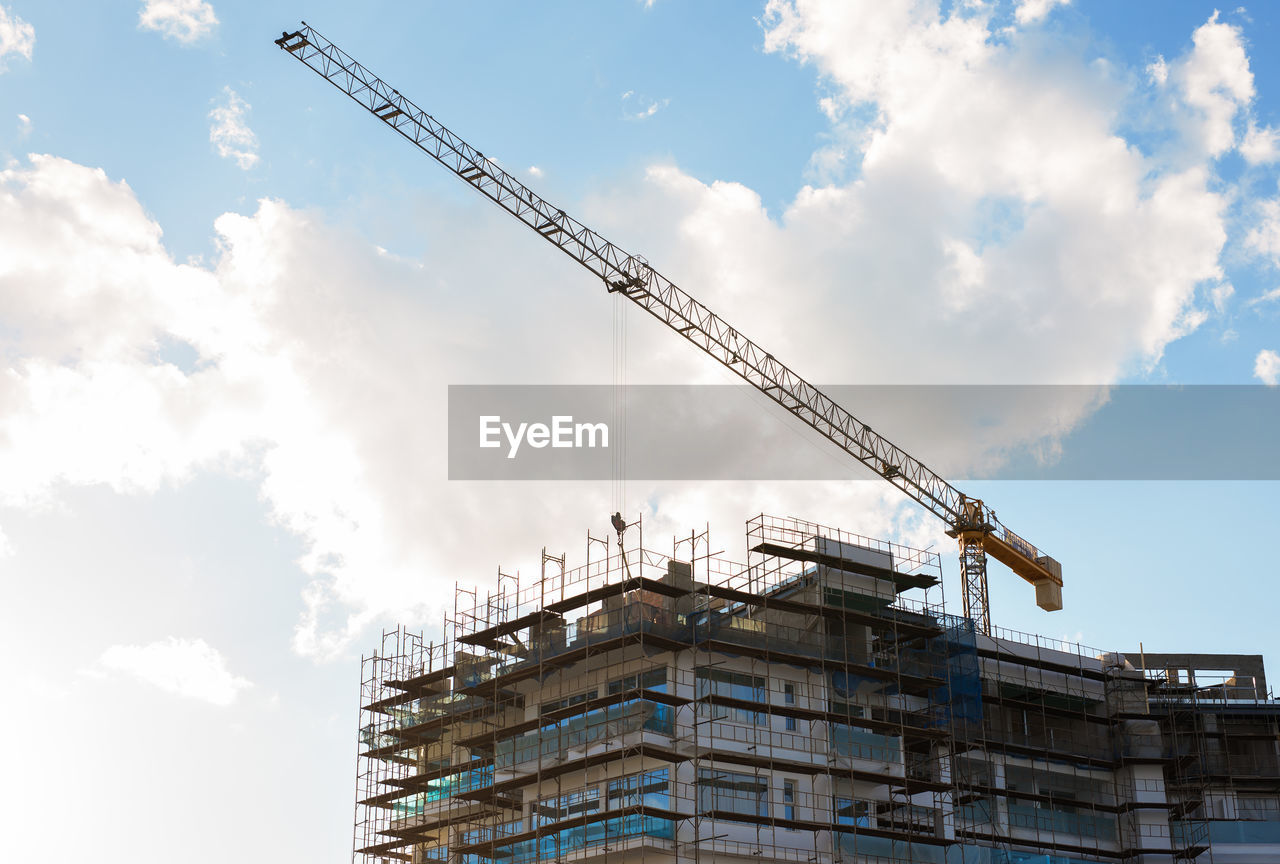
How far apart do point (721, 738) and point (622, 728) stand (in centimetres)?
390

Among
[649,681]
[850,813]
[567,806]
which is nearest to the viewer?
[567,806]

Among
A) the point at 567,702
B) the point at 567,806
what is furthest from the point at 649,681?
the point at 567,806

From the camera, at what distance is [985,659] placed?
230ft

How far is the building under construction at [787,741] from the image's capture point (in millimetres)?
54625

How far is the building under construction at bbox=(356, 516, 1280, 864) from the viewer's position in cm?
5462

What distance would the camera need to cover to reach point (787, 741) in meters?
56.9

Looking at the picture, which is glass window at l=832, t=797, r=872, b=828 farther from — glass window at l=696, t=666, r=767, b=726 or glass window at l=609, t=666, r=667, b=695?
glass window at l=609, t=666, r=667, b=695

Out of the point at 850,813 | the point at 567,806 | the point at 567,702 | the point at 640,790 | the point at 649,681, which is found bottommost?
the point at 850,813

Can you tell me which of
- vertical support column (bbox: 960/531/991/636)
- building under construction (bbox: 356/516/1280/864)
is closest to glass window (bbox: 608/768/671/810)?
building under construction (bbox: 356/516/1280/864)

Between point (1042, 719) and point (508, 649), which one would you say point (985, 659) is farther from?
point (508, 649)

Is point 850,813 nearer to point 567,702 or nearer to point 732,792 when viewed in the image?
point 732,792

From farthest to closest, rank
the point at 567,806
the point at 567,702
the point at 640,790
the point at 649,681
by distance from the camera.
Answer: the point at 567,702 → the point at 649,681 → the point at 567,806 → the point at 640,790

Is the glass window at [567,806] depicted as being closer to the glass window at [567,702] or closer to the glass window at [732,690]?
the glass window at [567,702]

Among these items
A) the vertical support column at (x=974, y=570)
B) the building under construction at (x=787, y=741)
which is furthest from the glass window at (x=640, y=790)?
the vertical support column at (x=974, y=570)
